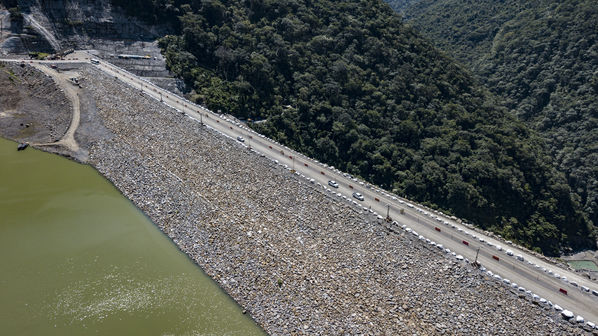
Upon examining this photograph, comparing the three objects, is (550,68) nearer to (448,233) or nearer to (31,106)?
(448,233)

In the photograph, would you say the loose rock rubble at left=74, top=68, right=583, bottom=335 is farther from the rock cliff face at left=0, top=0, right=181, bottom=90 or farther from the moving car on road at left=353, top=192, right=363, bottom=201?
the rock cliff face at left=0, top=0, right=181, bottom=90

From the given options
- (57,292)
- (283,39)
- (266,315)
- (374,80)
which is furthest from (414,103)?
(57,292)

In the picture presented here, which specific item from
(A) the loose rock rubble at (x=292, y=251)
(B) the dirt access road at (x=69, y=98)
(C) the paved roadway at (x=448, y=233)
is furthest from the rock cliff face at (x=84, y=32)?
(A) the loose rock rubble at (x=292, y=251)

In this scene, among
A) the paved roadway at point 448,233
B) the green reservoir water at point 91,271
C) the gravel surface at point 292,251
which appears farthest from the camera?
the green reservoir water at point 91,271

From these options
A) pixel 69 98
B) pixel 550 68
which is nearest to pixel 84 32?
pixel 69 98

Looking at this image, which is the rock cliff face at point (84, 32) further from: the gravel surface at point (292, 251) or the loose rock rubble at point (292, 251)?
the loose rock rubble at point (292, 251)

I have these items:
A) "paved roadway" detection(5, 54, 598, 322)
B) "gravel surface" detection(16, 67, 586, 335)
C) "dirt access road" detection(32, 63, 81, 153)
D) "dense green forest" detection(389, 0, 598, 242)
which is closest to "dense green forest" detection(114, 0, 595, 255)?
"dense green forest" detection(389, 0, 598, 242)

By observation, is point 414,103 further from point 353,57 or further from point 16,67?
point 16,67
